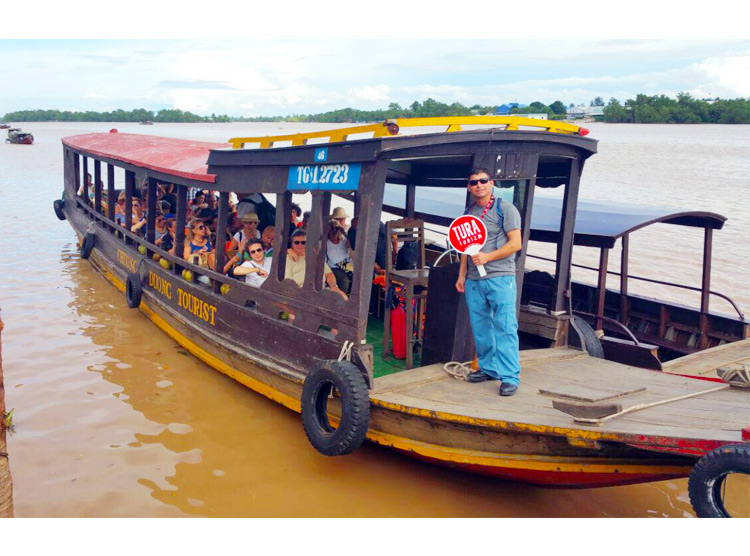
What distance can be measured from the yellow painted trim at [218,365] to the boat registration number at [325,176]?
1742 mm

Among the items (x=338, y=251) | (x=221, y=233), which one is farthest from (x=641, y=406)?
(x=221, y=233)

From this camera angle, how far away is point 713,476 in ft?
8.46

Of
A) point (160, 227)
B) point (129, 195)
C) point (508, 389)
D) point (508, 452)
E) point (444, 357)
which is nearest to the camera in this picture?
point (508, 452)

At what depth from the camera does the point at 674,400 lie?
3.44m

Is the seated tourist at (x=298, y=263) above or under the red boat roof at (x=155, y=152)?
under

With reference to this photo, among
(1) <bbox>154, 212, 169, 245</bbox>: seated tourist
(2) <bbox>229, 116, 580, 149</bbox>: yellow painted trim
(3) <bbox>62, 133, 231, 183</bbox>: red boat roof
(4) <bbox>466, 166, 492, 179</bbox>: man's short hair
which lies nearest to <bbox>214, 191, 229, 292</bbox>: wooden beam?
(3) <bbox>62, 133, 231, 183</bbox>: red boat roof

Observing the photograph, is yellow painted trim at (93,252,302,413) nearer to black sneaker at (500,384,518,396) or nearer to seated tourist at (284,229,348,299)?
seated tourist at (284,229,348,299)

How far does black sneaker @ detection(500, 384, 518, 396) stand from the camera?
390cm

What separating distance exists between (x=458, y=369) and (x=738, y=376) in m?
1.73

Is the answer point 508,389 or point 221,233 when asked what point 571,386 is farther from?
point 221,233

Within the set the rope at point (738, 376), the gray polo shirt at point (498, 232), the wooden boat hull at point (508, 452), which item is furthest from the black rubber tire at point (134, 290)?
the rope at point (738, 376)

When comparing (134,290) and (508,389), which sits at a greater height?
(508,389)

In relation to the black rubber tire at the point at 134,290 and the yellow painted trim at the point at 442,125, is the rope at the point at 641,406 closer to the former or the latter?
the yellow painted trim at the point at 442,125

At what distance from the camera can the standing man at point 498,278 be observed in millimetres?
3906
